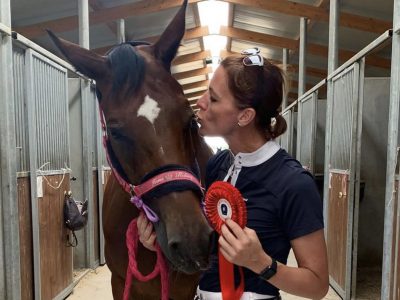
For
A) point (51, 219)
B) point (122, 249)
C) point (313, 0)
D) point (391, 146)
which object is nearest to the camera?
point (122, 249)

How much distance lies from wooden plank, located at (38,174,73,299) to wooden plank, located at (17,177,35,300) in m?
0.12

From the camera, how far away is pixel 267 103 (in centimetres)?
80

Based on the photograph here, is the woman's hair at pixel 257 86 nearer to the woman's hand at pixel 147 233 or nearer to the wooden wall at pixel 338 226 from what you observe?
the woman's hand at pixel 147 233

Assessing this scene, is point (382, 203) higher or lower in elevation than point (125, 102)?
lower

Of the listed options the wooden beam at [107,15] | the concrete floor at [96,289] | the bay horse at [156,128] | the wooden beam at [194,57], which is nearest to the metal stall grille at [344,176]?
the concrete floor at [96,289]

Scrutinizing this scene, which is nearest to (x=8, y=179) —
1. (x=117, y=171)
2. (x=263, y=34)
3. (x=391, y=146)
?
(x=117, y=171)

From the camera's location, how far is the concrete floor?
2.76m

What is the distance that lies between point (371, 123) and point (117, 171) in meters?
2.78

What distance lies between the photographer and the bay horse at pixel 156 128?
880mm

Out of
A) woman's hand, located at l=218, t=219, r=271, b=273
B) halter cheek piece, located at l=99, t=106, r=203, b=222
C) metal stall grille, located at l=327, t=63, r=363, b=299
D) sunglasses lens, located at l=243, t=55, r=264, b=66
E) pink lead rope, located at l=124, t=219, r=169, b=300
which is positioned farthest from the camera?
metal stall grille, located at l=327, t=63, r=363, b=299

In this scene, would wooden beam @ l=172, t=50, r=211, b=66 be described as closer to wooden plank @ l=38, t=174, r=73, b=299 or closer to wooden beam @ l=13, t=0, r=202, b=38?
wooden beam @ l=13, t=0, r=202, b=38

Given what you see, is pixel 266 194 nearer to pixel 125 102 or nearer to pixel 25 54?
pixel 125 102

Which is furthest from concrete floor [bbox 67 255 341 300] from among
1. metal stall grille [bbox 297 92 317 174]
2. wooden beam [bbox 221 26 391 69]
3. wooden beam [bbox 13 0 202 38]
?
wooden beam [bbox 221 26 391 69]

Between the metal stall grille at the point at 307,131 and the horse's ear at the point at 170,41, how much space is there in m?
2.93
